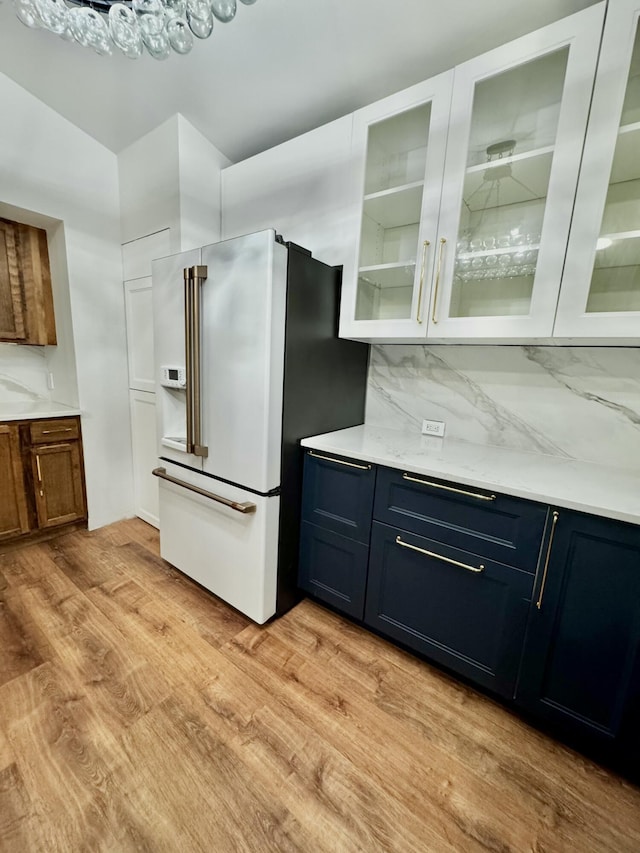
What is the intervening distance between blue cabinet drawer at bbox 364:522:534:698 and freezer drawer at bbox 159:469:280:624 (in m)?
0.49

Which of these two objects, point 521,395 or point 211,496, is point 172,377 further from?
point 521,395

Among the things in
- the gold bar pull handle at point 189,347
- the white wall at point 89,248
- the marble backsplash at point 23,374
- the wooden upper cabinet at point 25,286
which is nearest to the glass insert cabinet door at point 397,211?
the gold bar pull handle at point 189,347

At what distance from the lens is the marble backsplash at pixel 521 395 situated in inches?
58.4

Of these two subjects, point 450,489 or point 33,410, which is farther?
point 33,410

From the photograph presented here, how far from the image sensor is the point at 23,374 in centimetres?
266

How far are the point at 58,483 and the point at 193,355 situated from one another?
1622 mm

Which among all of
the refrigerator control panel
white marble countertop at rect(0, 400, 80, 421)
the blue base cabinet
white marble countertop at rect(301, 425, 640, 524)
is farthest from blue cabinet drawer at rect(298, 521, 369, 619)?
white marble countertop at rect(0, 400, 80, 421)

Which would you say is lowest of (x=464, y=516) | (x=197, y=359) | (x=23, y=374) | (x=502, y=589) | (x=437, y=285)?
(x=502, y=589)

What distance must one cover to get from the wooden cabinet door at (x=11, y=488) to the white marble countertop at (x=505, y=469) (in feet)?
6.40

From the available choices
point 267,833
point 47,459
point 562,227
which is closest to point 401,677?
point 267,833

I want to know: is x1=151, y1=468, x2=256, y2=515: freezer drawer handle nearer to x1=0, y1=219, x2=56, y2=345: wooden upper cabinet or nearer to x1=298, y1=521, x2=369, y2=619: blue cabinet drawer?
x1=298, y1=521, x2=369, y2=619: blue cabinet drawer

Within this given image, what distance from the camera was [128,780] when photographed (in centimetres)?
110

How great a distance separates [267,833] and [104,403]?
2.51 metres

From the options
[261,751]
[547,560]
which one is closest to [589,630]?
[547,560]
